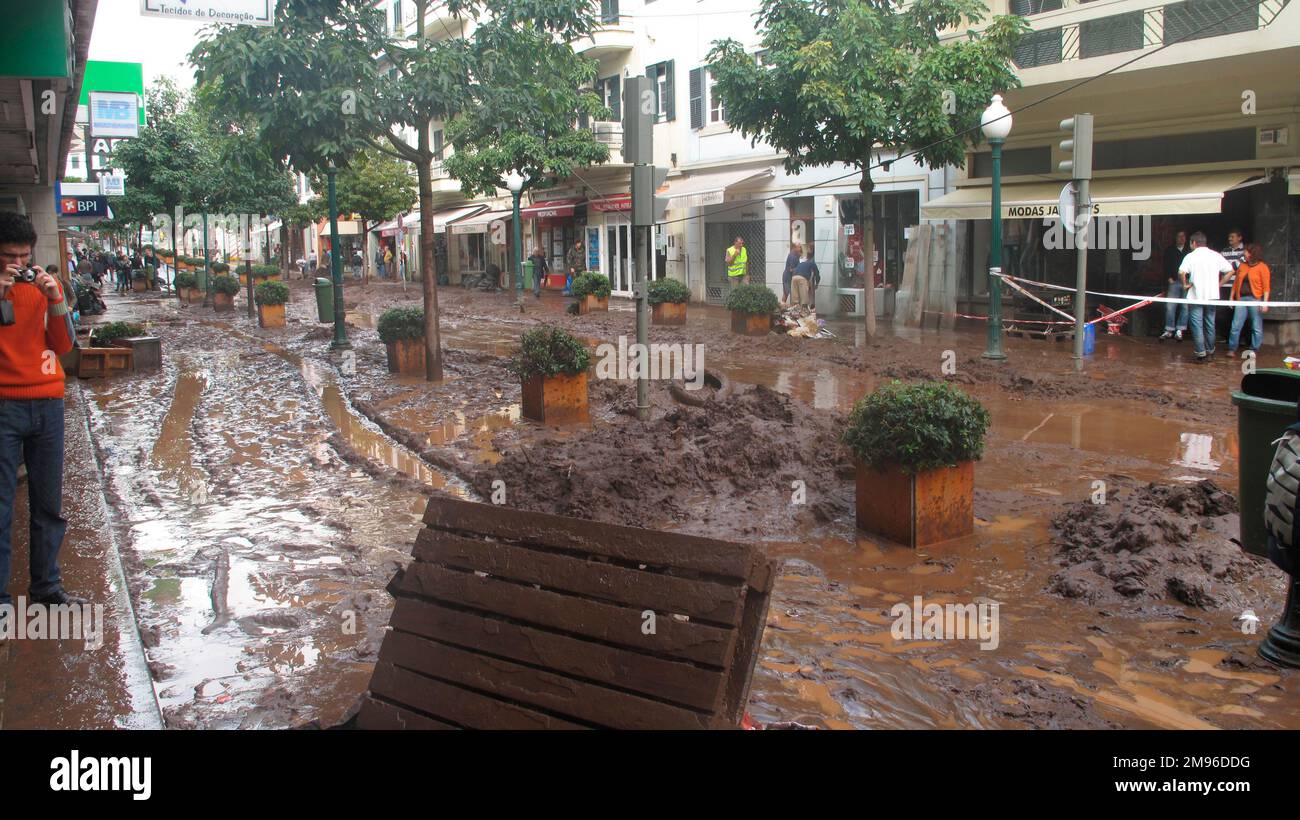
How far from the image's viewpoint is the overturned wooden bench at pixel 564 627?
2.90 metres

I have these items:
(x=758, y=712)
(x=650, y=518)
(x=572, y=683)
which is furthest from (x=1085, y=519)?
(x=572, y=683)

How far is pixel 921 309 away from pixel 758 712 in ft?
57.8

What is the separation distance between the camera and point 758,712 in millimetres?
4195

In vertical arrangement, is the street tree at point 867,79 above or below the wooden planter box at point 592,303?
above

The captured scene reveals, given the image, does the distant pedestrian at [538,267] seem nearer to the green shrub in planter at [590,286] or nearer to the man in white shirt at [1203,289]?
the green shrub in planter at [590,286]

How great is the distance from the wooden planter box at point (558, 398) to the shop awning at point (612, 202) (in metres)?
21.1

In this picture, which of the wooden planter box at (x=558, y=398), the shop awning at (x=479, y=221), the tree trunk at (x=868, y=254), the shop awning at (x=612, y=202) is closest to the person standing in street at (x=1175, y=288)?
the tree trunk at (x=868, y=254)

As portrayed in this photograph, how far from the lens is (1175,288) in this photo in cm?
1670

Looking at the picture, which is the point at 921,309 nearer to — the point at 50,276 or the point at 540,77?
the point at 540,77

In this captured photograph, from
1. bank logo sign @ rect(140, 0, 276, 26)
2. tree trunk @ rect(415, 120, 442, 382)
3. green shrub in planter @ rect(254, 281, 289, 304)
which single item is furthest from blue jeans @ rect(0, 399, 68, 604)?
green shrub in planter @ rect(254, 281, 289, 304)

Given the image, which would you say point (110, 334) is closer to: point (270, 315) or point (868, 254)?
point (270, 315)

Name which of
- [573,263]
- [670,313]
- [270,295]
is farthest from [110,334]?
[573,263]

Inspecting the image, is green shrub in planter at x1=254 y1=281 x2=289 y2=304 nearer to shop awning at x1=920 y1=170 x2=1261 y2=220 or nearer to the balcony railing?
shop awning at x1=920 y1=170 x2=1261 y2=220

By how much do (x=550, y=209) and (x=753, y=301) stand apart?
18.4 meters
